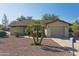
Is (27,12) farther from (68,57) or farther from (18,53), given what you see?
(68,57)

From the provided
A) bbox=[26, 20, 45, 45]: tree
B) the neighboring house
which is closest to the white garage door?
the neighboring house

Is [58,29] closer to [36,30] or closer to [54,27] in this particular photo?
[54,27]

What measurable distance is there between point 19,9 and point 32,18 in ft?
3.70

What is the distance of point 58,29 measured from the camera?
1872 centimetres

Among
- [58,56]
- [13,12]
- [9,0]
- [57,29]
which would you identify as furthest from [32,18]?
[57,29]

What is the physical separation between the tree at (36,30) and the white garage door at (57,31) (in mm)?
4647

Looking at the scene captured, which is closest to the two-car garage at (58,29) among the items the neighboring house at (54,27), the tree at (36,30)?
the neighboring house at (54,27)

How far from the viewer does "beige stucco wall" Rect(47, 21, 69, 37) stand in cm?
1850

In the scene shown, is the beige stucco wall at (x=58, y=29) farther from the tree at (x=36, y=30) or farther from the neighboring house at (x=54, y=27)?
the tree at (x=36, y=30)

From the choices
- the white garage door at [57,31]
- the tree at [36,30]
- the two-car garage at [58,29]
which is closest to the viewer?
the tree at [36,30]

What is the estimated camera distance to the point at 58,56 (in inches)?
380

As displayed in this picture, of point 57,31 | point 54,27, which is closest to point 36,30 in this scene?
point 57,31

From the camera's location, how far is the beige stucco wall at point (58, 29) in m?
18.5

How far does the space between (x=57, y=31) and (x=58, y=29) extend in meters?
0.27
